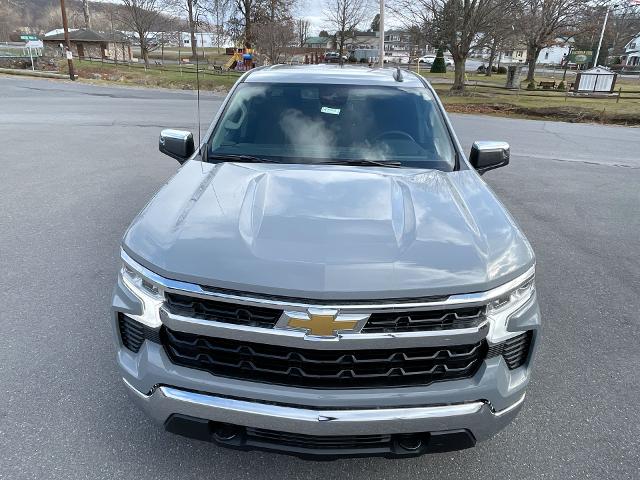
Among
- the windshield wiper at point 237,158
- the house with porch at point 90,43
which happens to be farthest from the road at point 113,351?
the house with porch at point 90,43

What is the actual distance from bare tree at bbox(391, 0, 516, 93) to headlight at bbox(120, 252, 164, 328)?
89.2 ft

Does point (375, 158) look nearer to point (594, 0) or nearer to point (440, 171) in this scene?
point (440, 171)

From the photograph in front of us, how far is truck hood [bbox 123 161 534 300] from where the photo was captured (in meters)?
1.87

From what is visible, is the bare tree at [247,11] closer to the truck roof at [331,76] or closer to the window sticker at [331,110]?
the truck roof at [331,76]

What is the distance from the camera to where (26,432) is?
98.8 inches

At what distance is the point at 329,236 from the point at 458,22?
2730cm

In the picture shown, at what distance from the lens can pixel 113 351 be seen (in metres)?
3.18

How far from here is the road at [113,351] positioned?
2373 millimetres

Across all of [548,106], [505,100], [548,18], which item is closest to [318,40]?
[548,18]

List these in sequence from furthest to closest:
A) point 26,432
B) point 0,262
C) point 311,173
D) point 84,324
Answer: point 0,262 → point 84,324 → point 311,173 → point 26,432

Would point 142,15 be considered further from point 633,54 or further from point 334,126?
point 633,54

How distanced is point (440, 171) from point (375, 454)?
1.80m

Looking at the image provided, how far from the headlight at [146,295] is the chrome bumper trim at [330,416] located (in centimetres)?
30

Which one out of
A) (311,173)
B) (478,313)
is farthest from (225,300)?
(311,173)
